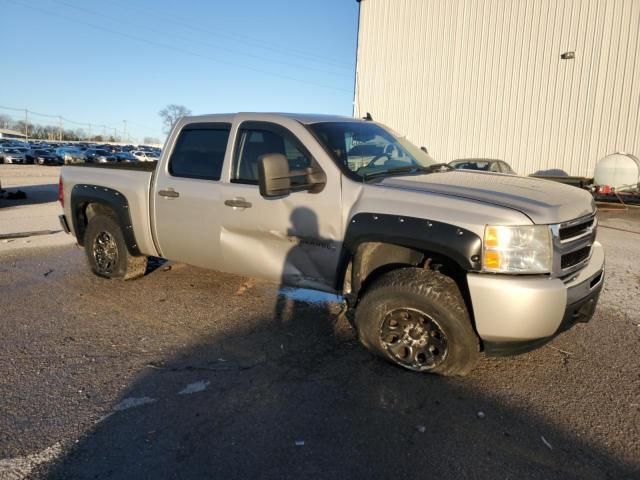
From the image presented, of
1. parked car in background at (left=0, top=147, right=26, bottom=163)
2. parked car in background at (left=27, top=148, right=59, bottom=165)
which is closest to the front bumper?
parked car in background at (left=0, top=147, right=26, bottom=163)

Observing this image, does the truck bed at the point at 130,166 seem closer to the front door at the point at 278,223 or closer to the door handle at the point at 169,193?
the door handle at the point at 169,193

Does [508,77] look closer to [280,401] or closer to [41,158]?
[280,401]

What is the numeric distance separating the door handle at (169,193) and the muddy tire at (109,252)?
922 mm

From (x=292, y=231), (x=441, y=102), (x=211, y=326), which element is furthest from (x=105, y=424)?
(x=441, y=102)

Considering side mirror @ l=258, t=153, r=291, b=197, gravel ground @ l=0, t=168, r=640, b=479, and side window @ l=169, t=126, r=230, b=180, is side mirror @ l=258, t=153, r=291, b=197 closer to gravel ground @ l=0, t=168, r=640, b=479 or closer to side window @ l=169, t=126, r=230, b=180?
side window @ l=169, t=126, r=230, b=180

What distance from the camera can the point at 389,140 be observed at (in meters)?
4.80

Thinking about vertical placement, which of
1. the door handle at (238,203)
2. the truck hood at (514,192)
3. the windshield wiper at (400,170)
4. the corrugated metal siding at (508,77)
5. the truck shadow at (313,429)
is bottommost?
the truck shadow at (313,429)

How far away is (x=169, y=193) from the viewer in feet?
16.2

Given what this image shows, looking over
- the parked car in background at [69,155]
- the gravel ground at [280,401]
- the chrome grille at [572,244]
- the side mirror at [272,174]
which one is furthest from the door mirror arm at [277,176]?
the parked car in background at [69,155]

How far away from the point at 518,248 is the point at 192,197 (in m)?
3.01

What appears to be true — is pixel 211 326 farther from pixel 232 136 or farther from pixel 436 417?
pixel 436 417

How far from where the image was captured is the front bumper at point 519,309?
301cm

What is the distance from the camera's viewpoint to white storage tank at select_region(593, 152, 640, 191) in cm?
1620

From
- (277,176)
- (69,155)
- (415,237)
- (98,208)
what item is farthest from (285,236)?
(69,155)
